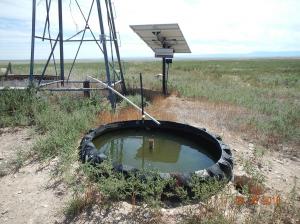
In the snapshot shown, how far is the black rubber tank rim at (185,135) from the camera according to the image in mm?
4997

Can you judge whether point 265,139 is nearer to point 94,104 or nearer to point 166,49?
point 94,104

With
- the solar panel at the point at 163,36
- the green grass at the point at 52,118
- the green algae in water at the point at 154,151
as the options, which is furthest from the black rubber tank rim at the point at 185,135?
the solar panel at the point at 163,36

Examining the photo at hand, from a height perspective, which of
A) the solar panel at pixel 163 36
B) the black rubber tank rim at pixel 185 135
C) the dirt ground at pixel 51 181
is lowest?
the dirt ground at pixel 51 181

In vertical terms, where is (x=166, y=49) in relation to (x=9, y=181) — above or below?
above

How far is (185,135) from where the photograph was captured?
7.65m

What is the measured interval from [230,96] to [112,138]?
329 inches

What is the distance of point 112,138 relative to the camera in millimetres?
7461

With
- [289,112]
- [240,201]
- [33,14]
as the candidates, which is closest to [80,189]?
[240,201]

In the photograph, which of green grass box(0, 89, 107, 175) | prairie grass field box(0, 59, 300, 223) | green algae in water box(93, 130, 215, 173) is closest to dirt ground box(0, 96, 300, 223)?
prairie grass field box(0, 59, 300, 223)

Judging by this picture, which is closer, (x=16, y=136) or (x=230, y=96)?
(x=16, y=136)

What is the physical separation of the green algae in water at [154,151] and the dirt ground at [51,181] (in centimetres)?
92

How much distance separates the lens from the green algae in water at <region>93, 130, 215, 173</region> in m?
6.31

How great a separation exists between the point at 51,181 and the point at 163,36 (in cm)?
1058

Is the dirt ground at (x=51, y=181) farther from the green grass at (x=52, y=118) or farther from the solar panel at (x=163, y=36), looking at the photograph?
the solar panel at (x=163, y=36)
